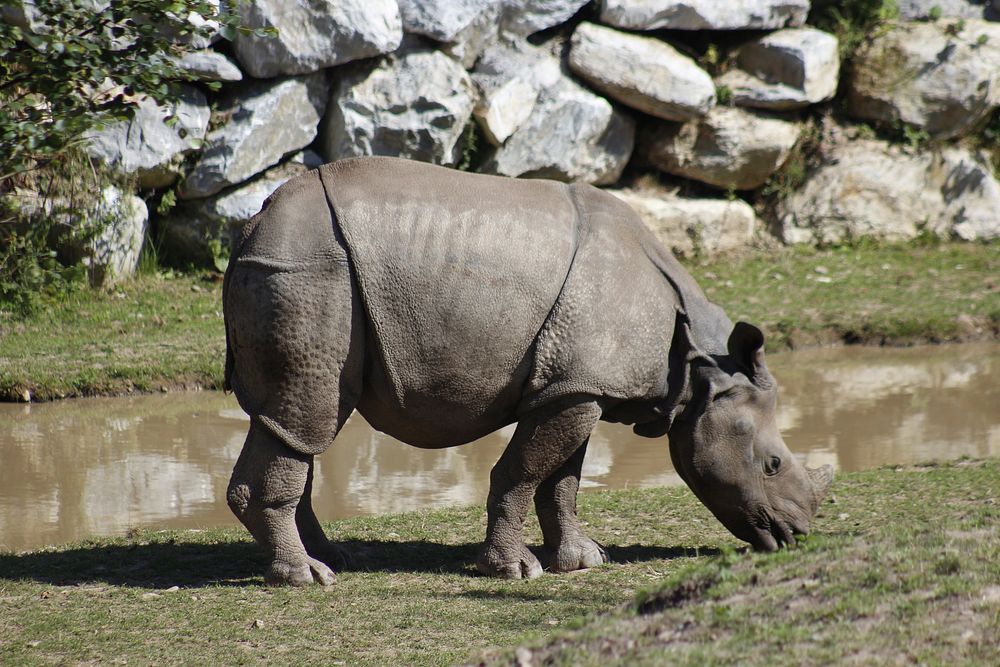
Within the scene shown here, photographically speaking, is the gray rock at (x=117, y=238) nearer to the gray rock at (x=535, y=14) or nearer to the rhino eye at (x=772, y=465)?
the gray rock at (x=535, y=14)

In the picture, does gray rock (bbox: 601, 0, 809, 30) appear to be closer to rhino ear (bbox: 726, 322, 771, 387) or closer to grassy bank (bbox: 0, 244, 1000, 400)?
grassy bank (bbox: 0, 244, 1000, 400)

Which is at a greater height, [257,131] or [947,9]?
[947,9]

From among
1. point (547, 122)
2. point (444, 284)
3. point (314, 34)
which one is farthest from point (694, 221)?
point (444, 284)

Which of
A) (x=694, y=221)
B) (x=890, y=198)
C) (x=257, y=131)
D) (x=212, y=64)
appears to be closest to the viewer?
(x=212, y=64)

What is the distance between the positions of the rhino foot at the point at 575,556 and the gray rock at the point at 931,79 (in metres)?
12.6

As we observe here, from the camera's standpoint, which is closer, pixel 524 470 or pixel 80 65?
pixel 524 470

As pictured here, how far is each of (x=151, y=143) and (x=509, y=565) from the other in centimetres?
895

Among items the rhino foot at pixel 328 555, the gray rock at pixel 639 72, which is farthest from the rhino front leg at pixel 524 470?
the gray rock at pixel 639 72

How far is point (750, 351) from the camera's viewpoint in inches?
256

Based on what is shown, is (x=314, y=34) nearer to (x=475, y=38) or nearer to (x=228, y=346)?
(x=475, y=38)

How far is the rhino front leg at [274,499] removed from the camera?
602 centimetres

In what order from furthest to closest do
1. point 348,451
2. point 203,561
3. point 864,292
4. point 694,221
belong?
point 694,221 < point 864,292 < point 348,451 < point 203,561

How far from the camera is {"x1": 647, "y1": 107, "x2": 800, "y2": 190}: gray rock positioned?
54.0 ft

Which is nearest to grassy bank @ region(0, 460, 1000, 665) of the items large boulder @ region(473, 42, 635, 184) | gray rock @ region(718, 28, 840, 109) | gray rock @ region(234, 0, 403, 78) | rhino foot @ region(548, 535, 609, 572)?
rhino foot @ region(548, 535, 609, 572)
